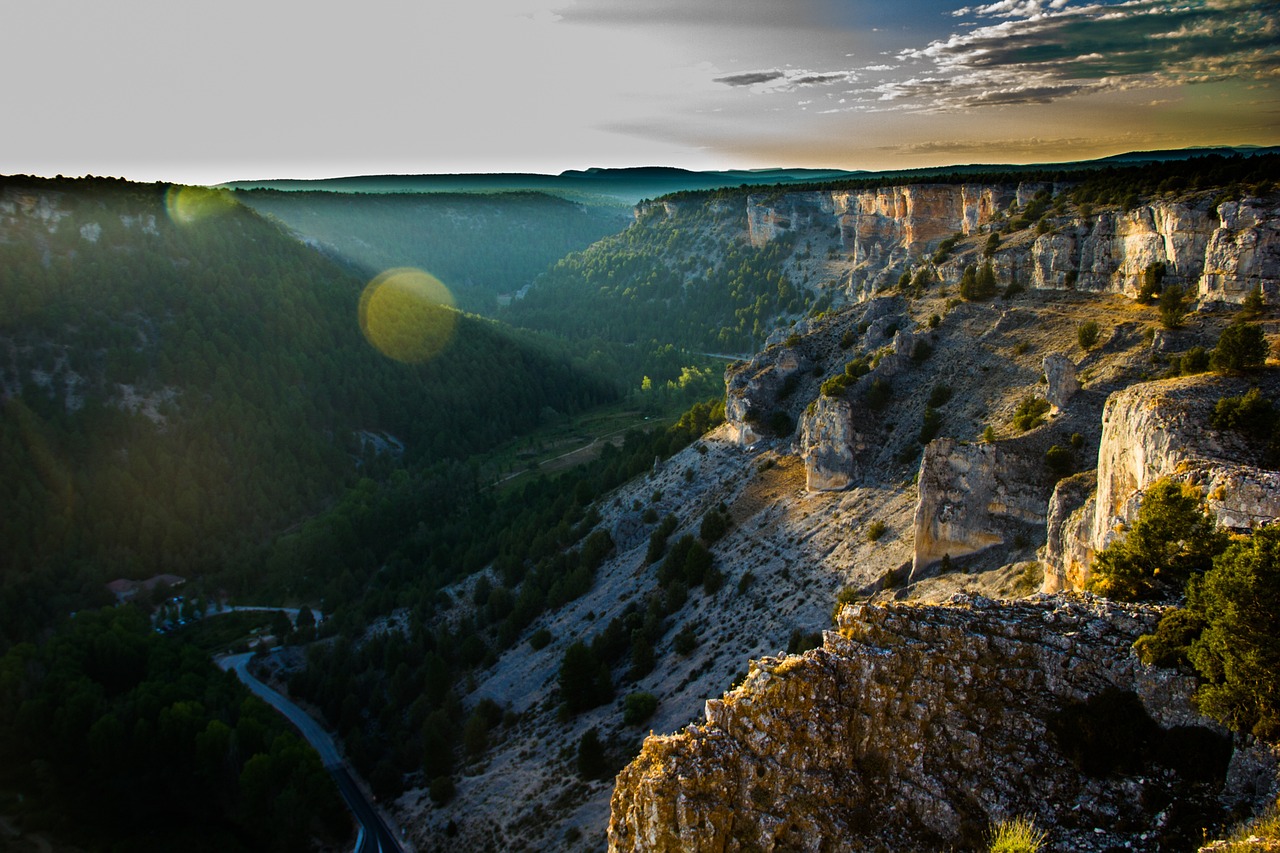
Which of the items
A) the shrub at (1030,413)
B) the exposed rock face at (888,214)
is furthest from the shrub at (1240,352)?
the exposed rock face at (888,214)

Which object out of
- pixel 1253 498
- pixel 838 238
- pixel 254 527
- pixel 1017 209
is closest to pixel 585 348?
pixel 838 238

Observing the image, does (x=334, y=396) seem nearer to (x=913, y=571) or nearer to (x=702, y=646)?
(x=702, y=646)

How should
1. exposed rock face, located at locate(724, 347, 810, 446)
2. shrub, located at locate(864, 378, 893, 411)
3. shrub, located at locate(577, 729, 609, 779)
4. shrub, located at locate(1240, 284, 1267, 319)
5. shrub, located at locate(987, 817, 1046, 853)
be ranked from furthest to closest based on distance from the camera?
exposed rock face, located at locate(724, 347, 810, 446) → shrub, located at locate(864, 378, 893, 411) → shrub, located at locate(577, 729, 609, 779) → shrub, located at locate(1240, 284, 1267, 319) → shrub, located at locate(987, 817, 1046, 853)

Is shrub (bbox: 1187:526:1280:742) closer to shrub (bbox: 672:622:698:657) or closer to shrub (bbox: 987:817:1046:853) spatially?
shrub (bbox: 987:817:1046:853)

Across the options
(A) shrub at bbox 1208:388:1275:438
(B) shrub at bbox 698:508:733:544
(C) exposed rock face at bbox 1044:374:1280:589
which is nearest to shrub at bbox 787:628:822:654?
(C) exposed rock face at bbox 1044:374:1280:589

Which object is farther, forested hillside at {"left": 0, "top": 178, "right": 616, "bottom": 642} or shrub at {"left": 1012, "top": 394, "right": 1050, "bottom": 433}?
forested hillside at {"left": 0, "top": 178, "right": 616, "bottom": 642}

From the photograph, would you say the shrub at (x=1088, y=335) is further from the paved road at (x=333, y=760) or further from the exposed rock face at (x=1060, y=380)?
the paved road at (x=333, y=760)

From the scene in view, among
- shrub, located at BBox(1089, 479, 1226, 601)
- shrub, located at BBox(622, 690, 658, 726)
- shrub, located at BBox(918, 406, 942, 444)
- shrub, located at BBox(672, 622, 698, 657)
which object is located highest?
shrub, located at BBox(1089, 479, 1226, 601)
